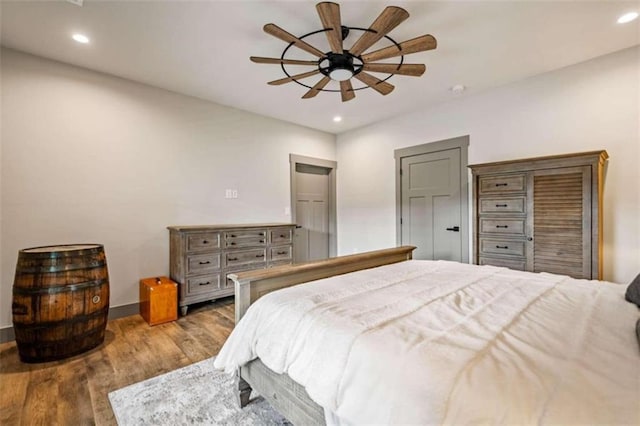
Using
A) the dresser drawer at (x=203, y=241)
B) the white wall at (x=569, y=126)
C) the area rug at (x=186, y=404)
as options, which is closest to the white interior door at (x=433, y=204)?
the white wall at (x=569, y=126)

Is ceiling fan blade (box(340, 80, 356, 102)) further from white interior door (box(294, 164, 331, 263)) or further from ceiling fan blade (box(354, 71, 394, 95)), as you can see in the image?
white interior door (box(294, 164, 331, 263))

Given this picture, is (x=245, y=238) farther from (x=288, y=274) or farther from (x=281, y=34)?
(x=281, y=34)

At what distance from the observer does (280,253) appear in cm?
400

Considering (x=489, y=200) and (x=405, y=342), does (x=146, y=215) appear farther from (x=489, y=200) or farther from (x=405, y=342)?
(x=489, y=200)

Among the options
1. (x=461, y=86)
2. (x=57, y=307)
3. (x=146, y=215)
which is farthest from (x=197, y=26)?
(x=461, y=86)

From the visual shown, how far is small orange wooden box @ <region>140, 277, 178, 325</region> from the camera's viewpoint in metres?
2.98

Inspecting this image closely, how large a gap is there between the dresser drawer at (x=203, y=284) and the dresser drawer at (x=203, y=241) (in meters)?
0.34

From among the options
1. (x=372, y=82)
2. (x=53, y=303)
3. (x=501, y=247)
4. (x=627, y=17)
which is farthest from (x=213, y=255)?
(x=627, y=17)

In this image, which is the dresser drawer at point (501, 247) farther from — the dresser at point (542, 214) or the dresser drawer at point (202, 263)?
the dresser drawer at point (202, 263)

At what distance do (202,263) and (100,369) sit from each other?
52.7 inches

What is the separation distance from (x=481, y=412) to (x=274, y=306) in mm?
942

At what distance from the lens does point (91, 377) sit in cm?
206

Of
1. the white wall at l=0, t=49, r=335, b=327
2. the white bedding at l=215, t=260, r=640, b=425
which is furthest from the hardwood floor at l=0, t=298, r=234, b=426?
the white bedding at l=215, t=260, r=640, b=425

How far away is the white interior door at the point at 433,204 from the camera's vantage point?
154 inches
